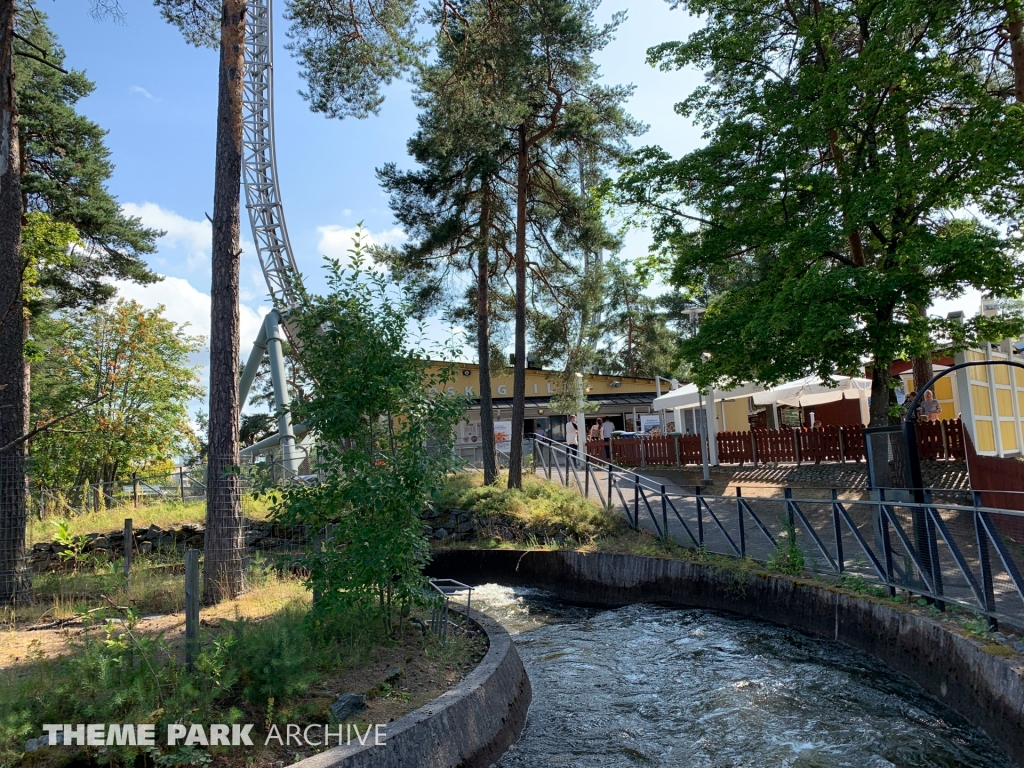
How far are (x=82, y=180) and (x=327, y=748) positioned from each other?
57.5 ft

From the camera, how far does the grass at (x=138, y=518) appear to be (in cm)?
1287

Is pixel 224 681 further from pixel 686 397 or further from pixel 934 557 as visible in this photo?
pixel 686 397

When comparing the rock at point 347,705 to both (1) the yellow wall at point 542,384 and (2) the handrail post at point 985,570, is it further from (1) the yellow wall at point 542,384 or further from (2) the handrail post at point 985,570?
(1) the yellow wall at point 542,384

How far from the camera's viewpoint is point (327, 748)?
400 centimetres

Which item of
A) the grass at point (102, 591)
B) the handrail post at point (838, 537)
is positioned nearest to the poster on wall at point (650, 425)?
the handrail post at point (838, 537)

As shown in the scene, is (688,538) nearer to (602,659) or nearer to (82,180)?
(602,659)

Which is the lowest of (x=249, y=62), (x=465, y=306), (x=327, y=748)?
(x=327, y=748)

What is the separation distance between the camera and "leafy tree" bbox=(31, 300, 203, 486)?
18.5m

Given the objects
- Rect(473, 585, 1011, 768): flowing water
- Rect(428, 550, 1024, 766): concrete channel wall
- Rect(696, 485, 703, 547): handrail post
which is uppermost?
Rect(696, 485, 703, 547): handrail post

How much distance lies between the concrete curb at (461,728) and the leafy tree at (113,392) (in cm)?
1612

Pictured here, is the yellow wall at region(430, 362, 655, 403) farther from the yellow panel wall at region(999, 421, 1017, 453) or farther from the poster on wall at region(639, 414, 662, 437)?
the yellow panel wall at region(999, 421, 1017, 453)

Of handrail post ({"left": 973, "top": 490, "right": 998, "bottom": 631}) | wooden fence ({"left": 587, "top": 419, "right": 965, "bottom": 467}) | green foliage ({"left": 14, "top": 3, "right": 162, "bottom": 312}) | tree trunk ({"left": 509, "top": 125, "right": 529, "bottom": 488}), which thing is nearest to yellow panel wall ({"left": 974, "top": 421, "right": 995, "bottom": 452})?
wooden fence ({"left": 587, "top": 419, "right": 965, "bottom": 467})

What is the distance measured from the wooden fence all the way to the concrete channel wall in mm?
7294

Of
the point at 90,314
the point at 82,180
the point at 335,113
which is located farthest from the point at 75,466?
the point at 335,113
